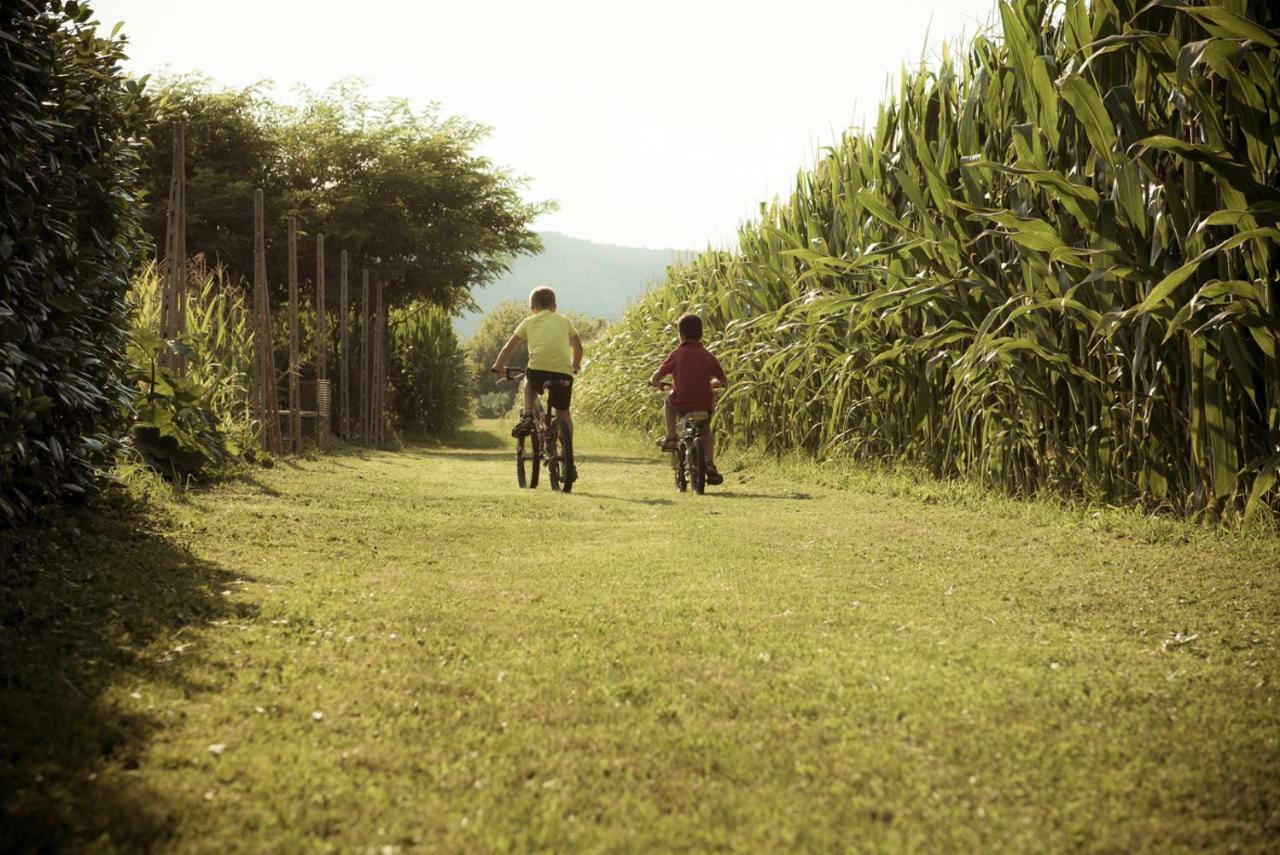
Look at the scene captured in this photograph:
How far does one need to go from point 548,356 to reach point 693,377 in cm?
125

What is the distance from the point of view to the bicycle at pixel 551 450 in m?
9.23

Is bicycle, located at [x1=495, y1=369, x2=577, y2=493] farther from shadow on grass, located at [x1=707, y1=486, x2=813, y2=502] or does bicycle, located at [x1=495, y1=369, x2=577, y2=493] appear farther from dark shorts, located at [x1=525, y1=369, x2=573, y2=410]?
shadow on grass, located at [x1=707, y1=486, x2=813, y2=502]

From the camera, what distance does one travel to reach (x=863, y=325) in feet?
25.8

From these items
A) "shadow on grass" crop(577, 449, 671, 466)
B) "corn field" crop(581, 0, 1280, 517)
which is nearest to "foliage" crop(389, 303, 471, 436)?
"shadow on grass" crop(577, 449, 671, 466)

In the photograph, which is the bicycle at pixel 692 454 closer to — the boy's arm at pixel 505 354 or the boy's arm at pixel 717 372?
the boy's arm at pixel 717 372

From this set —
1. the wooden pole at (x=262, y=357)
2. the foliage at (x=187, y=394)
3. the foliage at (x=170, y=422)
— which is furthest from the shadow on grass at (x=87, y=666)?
the wooden pole at (x=262, y=357)

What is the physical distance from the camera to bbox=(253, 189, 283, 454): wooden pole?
1170 cm

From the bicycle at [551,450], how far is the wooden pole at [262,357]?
11.1 feet

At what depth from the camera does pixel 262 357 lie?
11.9 metres

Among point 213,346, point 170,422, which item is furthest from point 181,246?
point 170,422

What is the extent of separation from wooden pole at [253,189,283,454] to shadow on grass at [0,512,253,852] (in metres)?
6.91

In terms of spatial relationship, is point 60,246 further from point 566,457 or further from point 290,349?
point 290,349

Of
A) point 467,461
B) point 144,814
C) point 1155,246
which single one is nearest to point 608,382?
point 467,461

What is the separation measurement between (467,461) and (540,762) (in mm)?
12921
